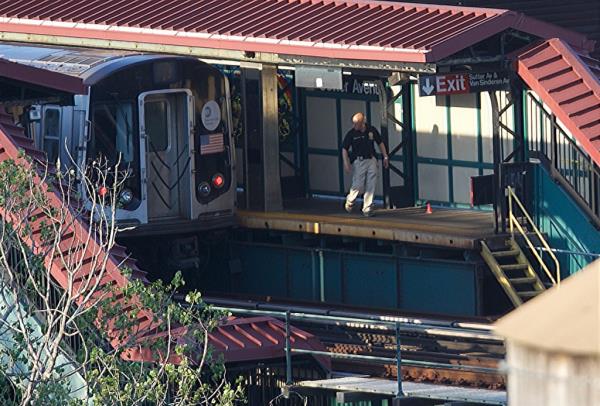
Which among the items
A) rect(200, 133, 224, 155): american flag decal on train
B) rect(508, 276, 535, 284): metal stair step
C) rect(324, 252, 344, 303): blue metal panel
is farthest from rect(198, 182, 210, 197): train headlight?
rect(508, 276, 535, 284): metal stair step

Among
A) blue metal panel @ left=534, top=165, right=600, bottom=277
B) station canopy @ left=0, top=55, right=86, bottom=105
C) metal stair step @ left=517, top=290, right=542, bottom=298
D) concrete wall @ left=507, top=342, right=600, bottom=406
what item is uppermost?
station canopy @ left=0, top=55, right=86, bottom=105

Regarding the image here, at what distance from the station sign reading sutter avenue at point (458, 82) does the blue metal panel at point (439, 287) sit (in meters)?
2.01

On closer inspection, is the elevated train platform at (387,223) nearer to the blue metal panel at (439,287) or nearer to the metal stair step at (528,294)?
the blue metal panel at (439,287)

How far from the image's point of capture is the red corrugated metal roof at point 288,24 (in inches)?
674

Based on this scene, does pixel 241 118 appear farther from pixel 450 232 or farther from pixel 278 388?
pixel 278 388

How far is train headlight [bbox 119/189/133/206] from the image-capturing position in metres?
18.2

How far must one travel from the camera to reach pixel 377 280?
18094 millimetres

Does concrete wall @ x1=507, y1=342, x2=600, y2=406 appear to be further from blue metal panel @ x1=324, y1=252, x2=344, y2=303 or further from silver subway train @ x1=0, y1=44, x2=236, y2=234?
blue metal panel @ x1=324, y1=252, x2=344, y2=303

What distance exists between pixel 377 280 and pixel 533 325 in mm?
16315

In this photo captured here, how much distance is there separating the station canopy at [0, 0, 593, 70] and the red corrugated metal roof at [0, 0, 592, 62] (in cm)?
1

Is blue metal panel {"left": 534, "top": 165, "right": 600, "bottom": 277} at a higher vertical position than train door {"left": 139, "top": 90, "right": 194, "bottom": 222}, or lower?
lower

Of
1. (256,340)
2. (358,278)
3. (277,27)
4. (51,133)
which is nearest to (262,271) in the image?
(358,278)

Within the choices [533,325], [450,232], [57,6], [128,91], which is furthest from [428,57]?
[533,325]

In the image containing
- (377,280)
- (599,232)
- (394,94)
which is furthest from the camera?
(394,94)
